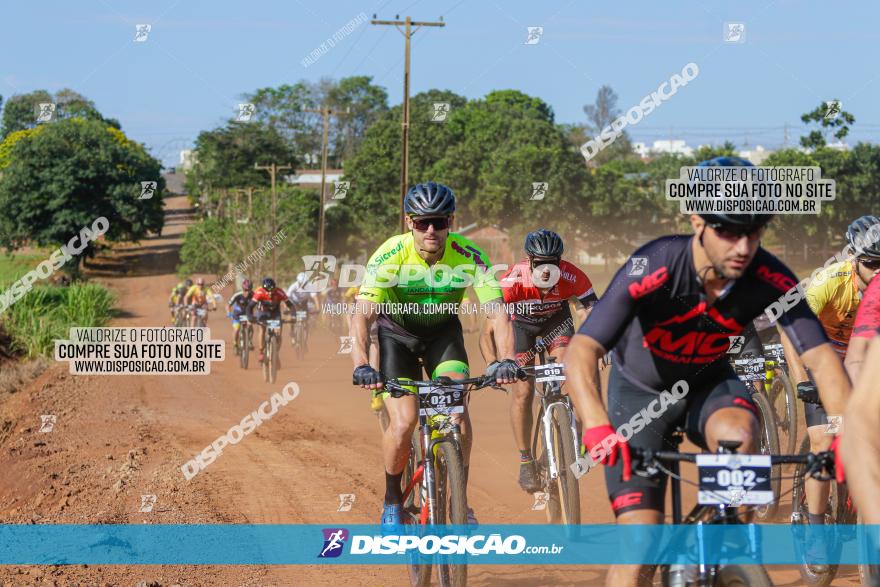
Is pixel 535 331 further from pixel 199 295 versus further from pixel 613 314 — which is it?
pixel 199 295

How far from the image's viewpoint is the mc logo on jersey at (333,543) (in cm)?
760

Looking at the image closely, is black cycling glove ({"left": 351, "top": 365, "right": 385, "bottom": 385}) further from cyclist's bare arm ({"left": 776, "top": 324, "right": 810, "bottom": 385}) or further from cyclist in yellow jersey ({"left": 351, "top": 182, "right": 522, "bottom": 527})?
cyclist's bare arm ({"left": 776, "top": 324, "right": 810, "bottom": 385})

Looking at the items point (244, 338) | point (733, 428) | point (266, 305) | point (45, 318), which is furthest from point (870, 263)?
point (45, 318)

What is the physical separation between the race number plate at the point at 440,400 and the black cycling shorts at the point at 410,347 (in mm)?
849

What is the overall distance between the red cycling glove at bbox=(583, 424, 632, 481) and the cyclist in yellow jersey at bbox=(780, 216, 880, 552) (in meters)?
3.04

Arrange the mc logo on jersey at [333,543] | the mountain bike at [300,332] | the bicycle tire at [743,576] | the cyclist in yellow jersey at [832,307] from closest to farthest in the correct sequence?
the bicycle tire at [743,576] → the cyclist in yellow jersey at [832,307] → the mc logo on jersey at [333,543] → the mountain bike at [300,332]

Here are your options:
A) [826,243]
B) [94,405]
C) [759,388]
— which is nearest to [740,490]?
[759,388]

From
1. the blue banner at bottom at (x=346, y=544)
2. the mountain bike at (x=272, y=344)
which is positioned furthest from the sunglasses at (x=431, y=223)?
the mountain bike at (x=272, y=344)

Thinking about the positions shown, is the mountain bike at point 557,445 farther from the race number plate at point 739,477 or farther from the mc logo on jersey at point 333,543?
the race number plate at point 739,477

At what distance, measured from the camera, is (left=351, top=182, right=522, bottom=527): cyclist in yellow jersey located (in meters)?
6.55

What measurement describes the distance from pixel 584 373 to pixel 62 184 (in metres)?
56.6

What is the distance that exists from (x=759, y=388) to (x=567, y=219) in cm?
4640

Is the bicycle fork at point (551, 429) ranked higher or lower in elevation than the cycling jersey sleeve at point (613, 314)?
lower

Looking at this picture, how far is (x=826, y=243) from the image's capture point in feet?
136
